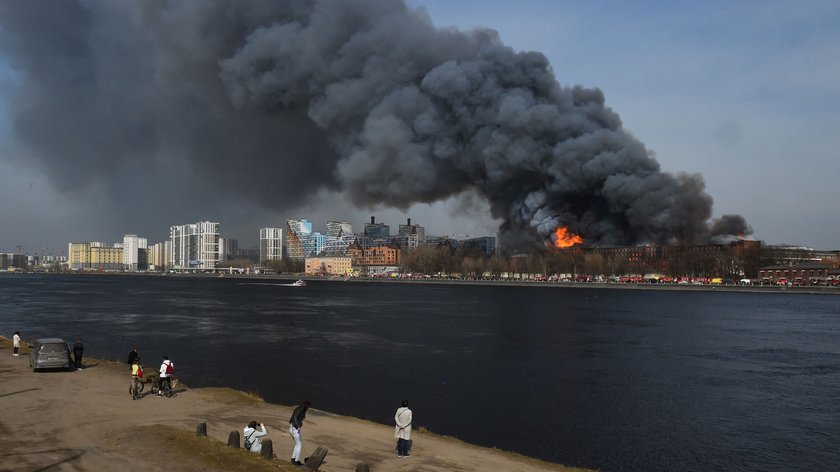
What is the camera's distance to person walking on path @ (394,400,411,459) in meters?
13.2

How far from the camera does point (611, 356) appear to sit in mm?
→ 33438

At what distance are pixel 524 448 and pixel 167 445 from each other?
8.85 metres

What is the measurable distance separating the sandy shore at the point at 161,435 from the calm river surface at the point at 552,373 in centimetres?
172

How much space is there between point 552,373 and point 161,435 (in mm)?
18610

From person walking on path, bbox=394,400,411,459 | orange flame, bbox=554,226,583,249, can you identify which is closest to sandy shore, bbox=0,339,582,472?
person walking on path, bbox=394,400,411,459

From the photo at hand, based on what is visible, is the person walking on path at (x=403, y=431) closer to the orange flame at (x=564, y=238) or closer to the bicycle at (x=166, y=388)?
the bicycle at (x=166, y=388)

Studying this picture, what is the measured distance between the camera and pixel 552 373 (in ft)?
92.1

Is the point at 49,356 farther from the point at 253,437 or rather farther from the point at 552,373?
the point at 552,373

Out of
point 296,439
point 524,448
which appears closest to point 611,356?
point 524,448

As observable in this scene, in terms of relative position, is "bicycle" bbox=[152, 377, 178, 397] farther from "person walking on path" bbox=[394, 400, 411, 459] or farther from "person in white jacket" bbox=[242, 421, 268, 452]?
"person walking on path" bbox=[394, 400, 411, 459]

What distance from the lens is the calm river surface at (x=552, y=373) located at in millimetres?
17844

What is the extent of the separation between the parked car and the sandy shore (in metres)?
1.67

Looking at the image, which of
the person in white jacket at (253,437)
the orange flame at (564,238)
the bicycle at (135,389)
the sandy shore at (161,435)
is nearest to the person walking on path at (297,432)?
the sandy shore at (161,435)

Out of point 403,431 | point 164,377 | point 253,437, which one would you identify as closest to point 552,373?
point 403,431
